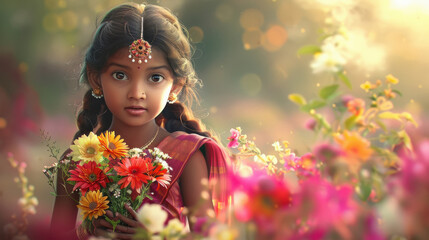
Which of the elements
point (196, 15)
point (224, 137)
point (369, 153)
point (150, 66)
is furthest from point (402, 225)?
point (196, 15)

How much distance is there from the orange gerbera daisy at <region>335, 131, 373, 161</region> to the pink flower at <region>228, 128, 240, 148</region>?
990mm

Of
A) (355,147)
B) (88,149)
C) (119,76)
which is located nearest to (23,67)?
(119,76)

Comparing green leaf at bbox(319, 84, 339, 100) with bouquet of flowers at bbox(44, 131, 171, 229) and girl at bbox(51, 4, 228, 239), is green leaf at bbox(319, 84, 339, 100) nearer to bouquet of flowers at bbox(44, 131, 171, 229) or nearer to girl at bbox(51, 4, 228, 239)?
bouquet of flowers at bbox(44, 131, 171, 229)

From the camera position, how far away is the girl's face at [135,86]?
1500 millimetres

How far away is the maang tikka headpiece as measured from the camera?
1.48 m

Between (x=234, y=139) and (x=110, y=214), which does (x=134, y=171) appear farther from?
(x=234, y=139)

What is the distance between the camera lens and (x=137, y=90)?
1479mm

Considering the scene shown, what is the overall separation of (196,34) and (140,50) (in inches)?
21.4

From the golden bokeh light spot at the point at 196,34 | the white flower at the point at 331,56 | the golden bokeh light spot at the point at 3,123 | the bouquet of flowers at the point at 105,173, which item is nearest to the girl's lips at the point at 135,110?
the bouquet of flowers at the point at 105,173

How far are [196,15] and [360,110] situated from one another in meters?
1.58

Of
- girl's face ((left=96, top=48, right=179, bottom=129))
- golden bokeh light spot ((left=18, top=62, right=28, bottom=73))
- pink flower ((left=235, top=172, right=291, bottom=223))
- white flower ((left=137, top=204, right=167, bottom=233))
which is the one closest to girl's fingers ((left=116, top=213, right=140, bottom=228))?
girl's face ((left=96, top=48, right=179, bottom=129))

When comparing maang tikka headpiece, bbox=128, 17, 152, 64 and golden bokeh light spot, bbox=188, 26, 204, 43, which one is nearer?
maang tikka headpiece, bbox=128, 17, 152, 64

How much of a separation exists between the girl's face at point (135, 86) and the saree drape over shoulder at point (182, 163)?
0.13m

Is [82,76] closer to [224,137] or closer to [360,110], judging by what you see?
[224,137]
